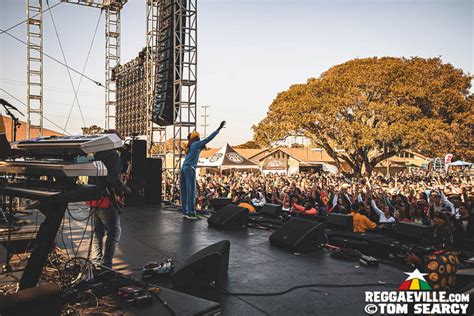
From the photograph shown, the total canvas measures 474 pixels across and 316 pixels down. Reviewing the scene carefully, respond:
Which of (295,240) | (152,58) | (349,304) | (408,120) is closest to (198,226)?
(295,240)

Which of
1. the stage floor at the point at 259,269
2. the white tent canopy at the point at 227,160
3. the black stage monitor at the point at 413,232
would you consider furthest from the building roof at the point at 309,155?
the stage floor at the point at 259,269

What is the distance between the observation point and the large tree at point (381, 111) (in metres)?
23.2

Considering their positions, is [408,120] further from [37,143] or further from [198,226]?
[37,143]

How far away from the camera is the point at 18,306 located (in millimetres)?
2084

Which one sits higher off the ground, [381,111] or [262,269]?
[381,111]

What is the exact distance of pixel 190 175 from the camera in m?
7.57

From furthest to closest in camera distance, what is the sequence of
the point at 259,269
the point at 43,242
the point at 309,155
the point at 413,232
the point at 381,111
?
the point at 309,155 → the point at 381,111 → the point at 413,232 → the point at 259,269 → the point at 43,242

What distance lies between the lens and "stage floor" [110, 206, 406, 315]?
317 centimetres

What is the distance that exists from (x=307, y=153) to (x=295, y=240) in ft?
167

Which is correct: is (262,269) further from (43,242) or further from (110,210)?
(43,242)

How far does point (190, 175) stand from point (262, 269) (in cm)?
370

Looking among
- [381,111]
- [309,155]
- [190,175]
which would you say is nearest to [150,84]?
[190,175]

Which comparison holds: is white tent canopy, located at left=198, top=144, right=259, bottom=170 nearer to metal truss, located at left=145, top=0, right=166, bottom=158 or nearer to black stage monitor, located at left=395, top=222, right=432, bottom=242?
metal truss, located at left=145, top=0, right=166, bottom=158

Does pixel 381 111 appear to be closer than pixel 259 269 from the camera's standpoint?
No
